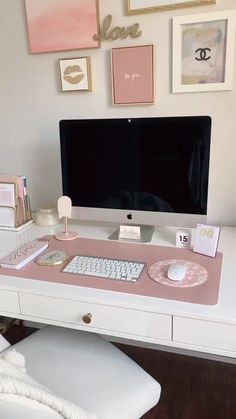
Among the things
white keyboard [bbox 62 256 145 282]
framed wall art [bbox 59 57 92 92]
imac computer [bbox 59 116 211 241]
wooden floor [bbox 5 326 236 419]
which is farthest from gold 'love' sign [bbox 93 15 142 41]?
wooden floor [bbox 5 326 236 419]

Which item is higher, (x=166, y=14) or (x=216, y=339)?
(x=166, y=14)

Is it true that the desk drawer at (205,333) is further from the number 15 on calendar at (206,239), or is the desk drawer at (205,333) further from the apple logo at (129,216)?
the apple logo at (129,216)

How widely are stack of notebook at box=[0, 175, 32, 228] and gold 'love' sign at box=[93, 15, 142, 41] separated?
709 mm

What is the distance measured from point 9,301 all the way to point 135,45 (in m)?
1.11

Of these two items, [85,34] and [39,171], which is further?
[39,171]

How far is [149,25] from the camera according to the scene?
144cm

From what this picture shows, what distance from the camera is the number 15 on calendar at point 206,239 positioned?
1.24 m

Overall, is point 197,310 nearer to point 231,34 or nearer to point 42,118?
point 231,34

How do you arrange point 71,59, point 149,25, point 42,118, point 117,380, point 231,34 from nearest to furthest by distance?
point 117,380 < point 231,34 < point 149,25 < point 71,59 < point 42,118

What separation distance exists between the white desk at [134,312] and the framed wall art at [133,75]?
2.47ft

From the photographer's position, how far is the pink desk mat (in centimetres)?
104

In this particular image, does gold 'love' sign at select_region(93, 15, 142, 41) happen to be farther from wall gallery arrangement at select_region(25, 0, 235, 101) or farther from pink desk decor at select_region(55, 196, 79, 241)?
pink desk decor at select_region(55, 196, 79, 241)

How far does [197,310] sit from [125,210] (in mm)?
573

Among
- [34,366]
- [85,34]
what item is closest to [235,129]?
[85,34]
